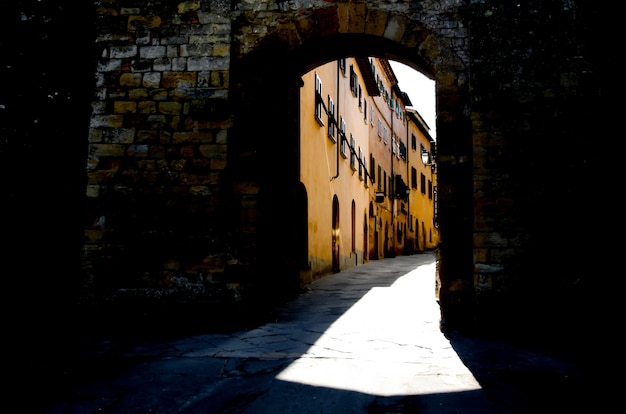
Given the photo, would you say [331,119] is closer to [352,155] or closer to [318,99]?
[318,99]

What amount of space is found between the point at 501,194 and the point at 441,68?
60.0 inches

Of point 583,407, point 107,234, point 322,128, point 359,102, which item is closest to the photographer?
point 583,407

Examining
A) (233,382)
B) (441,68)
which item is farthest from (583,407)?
(441,68)

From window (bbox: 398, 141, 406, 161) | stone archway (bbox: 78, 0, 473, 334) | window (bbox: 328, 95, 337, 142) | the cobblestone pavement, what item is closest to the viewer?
the cobblestone pavement

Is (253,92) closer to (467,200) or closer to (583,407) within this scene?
(467,200)

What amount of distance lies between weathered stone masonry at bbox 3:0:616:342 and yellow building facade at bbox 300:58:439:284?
4.01 m

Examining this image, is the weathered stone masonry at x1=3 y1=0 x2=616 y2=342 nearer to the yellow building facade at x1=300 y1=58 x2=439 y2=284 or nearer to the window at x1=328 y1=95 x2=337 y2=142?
the yellow building facade at x1=300 y1=58 x2=439 y2=284

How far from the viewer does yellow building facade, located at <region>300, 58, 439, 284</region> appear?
10.7 m

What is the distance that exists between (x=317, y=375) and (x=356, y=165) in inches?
543

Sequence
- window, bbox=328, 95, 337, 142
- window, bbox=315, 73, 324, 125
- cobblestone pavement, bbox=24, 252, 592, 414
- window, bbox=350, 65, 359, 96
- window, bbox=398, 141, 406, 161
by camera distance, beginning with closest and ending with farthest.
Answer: cobblestone pavement, bbox=24, 252, 592, 414 < window, bbox=315, 73, 324, 125 < window, bbox=328, 95, 337, 142 < window, bbox=350, 65, 359, 96 < window, bbox=398, 141, 406, 161

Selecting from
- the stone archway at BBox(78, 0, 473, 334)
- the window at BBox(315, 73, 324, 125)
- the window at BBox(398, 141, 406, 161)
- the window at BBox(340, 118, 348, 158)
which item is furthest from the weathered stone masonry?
the window at BBox(398, 141, 406, 161)

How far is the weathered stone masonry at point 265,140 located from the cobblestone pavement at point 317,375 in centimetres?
74

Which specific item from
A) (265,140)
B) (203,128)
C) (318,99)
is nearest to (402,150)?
(318,99)

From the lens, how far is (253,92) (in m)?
5.45
